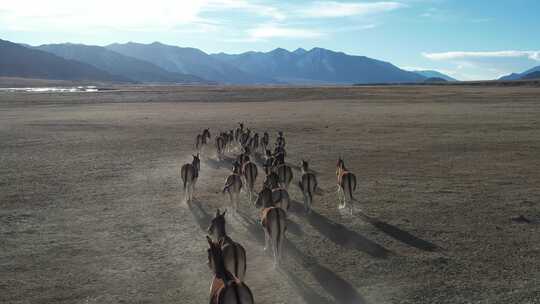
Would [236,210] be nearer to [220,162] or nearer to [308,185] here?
[308,185]

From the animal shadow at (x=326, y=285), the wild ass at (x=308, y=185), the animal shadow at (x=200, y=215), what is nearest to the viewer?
the animal shadow at (x=326, y=285)

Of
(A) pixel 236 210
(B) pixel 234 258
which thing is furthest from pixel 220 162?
(B) pixel 234 258

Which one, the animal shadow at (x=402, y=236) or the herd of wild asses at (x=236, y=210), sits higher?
the herd of wild asses at (x=236, y=210)

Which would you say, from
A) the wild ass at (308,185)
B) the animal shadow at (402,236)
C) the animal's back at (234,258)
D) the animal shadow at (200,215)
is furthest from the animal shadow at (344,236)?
the animal's back at (234,258)

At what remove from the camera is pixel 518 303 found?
847cm

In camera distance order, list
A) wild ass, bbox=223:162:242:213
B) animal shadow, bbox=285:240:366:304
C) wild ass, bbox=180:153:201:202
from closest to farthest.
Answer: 1. animal shadow, bbox=285:240:366:304
2. wild ass, bbox=223:162:242:213
3. wild ass, bbox=180:153:201:202

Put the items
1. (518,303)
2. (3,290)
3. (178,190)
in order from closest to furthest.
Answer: (518,303)
(3,290)
(178,190)

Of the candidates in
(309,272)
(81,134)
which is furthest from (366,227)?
(81,134)

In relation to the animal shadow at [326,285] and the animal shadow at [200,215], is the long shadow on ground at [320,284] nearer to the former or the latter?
the animal shadow at [326,285]

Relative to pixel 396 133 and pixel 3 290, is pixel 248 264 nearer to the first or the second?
pixel 3 290

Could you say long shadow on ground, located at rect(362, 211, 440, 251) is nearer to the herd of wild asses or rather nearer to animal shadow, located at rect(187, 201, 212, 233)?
the herd of wild asses

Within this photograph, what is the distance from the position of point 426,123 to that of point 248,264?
3069 centimetres

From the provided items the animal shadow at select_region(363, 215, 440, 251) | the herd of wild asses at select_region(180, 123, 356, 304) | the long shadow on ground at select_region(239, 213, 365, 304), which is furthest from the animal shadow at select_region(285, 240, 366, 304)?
the animal shadow at select_region(363, 215, 440, 251)

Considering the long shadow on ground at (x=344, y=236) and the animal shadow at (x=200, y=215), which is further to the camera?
the animal shadow at (x=200, y=215)
